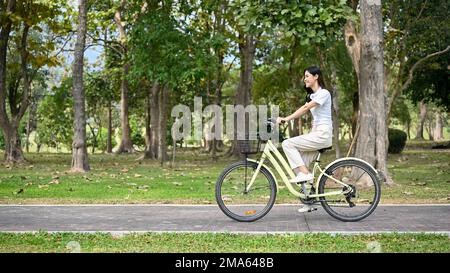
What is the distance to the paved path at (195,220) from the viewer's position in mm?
7645

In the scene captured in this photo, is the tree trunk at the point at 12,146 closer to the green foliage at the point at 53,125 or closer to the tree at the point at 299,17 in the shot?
the tree at the point at 299,17

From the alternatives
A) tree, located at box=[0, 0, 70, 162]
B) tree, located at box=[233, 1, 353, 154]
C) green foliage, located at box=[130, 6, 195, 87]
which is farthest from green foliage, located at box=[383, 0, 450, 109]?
tree, located at box=[0, 0, 70, 162]

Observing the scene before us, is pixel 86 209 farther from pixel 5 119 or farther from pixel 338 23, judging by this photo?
pixel 5 119

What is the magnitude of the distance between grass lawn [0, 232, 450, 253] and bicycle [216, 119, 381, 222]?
52.1 inches

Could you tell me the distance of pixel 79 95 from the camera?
19.7 meters

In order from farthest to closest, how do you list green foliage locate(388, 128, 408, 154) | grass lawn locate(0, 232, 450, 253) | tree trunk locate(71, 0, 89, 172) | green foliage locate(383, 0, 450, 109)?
green foliage locate(388, 128, 408, 154) < green foliage locate(383, 0, 450, 109) < tree trunk locate(71, 0, 89, 172) < grass lawn locate(0, 232, 450, 253)

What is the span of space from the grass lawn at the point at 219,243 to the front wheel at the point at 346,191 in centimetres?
143

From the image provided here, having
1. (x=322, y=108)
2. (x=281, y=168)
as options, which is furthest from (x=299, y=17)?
(x=281, y=168)

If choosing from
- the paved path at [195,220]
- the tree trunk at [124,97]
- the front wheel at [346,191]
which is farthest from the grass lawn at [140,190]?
the tree trunk at [124,97]

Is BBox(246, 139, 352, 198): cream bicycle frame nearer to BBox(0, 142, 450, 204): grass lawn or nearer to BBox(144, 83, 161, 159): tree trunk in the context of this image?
BBox(0, 142, 450, 204): grass lawn

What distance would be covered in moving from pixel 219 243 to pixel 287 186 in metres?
2.02

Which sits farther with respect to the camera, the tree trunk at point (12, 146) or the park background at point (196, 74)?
the tree trunk at point (12, 146)

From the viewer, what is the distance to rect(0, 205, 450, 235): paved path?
7.64 m

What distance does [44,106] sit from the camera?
50438mm
